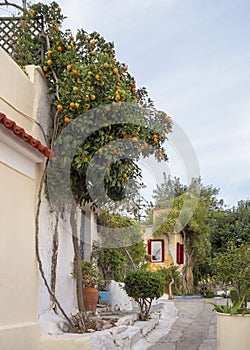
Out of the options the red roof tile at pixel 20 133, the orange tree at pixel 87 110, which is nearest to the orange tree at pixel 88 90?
the orange tree at pixel 87 110

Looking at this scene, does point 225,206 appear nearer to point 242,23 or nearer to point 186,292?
point 186,292

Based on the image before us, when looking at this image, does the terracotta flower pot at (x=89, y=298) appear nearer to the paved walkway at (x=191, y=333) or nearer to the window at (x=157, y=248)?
the paved walkway at (x=191, y=333)

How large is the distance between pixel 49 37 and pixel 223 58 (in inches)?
199

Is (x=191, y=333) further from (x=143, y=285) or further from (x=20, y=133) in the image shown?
(x=20, y=133)

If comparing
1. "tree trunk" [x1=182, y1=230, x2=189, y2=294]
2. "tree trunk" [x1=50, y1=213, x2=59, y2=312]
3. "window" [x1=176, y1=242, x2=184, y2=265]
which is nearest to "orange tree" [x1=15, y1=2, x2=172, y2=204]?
"tree trunk" [x1=50, y1=213, x2=59, y2=312]

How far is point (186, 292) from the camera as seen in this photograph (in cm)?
2216

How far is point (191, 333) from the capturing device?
9.79m

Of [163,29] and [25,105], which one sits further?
[163,29]

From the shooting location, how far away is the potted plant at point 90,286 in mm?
9586

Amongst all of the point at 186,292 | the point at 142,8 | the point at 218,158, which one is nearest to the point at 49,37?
the point at 142,8

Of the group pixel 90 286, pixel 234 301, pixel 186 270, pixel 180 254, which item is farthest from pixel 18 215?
pixel 186 270

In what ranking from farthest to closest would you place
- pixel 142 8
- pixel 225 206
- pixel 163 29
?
pixel 225 206, pixel 163 29, pixel 142 8

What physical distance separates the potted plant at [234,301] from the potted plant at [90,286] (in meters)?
2.92

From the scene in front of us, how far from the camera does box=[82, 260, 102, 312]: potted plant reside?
9.59 meters
